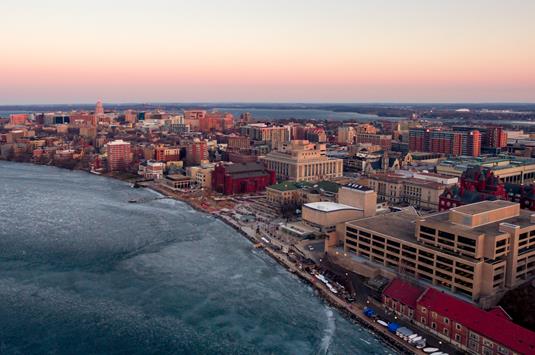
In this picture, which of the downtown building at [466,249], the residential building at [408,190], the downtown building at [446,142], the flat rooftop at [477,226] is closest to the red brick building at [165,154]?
the residential building at [408,190]

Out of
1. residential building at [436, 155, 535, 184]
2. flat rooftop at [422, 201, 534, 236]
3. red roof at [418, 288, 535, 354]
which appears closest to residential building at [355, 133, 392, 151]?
residential building at [436, 155, 535, 184]

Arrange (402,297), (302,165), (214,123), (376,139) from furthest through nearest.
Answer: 1. (214,123)
2. (376,139)
3. (302,165)
4. (402,297)

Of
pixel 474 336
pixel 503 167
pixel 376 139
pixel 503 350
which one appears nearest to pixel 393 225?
pixel 474 336

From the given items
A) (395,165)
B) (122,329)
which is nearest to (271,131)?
(395,165)

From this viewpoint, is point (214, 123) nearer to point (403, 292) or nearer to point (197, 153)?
point (197, 153)

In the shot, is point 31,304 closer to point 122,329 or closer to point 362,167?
point 122,329

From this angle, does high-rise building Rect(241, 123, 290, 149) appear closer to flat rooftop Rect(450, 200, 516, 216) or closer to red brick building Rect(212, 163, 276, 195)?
red brick building Rect(212, 163, 276, 195)

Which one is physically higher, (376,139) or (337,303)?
(376,139)

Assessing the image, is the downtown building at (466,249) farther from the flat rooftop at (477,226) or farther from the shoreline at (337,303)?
the shoreline at (337,303)
